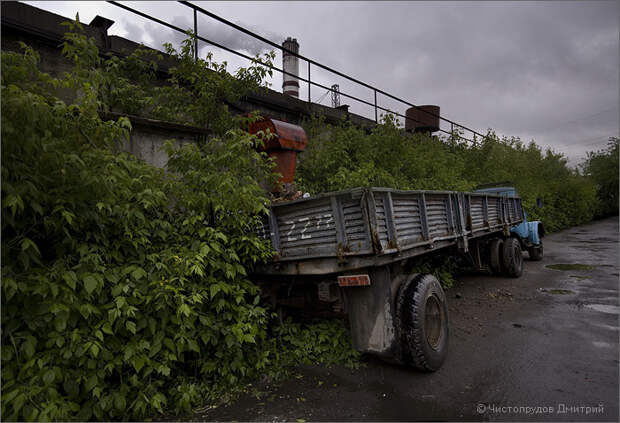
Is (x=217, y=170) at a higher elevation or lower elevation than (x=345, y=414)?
higher

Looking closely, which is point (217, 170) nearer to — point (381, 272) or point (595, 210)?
point (381, 272)

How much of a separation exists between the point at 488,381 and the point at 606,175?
156 ft

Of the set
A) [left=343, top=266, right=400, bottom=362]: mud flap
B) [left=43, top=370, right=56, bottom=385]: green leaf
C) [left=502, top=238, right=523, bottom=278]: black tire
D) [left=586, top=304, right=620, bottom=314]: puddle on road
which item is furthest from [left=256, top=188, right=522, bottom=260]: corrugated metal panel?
[left=502, top=238, right=523, bottom=278]: black tire

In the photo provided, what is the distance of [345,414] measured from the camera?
9.98 ft

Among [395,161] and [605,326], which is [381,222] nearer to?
[605,326]

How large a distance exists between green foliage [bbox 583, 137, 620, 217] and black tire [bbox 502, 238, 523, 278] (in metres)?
33.9

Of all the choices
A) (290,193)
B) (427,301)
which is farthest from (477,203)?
(290,193)

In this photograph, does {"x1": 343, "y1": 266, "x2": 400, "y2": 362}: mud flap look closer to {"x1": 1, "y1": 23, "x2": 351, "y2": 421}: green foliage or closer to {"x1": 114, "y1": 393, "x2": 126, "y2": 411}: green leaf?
{"x1": 1, "y1": 23, "x2": 351, "y2": 421}: green foliage

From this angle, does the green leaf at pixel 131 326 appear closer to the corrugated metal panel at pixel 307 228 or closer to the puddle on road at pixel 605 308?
the corrugated metal panel at pixel 307 228

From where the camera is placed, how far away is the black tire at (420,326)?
355cm

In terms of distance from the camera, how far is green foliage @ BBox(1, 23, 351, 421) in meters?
2.48

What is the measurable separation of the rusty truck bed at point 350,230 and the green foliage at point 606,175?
39652mm

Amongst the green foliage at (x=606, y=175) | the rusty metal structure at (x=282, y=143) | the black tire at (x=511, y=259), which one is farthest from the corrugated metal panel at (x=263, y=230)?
the green foliage at (x=606, y=175)

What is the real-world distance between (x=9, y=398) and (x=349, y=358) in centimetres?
309
